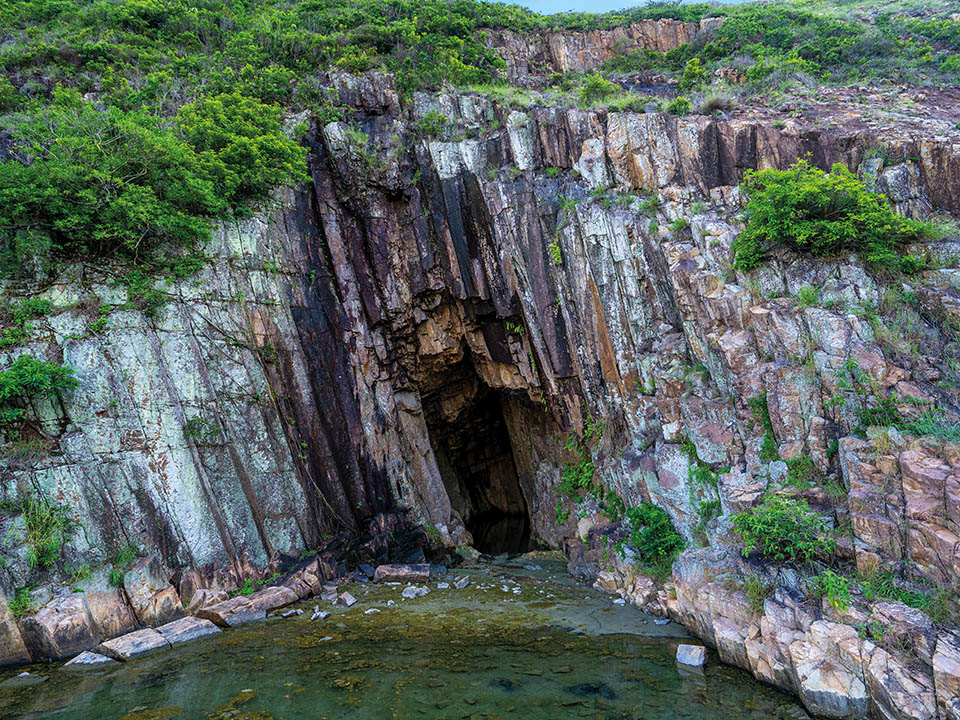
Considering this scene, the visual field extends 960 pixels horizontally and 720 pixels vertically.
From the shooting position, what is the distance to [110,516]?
12547 mm

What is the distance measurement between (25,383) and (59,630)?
567 centimetres

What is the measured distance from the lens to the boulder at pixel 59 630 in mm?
10852

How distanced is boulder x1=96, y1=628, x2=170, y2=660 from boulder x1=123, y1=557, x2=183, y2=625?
2.09 feet

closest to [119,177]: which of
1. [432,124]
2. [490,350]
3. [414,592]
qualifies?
[432,124]

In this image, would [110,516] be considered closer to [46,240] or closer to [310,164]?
[46,240]

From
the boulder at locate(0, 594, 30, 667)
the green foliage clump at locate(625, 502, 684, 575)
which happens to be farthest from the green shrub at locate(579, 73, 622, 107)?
the boulder at locate(0, 594, 30, 667)

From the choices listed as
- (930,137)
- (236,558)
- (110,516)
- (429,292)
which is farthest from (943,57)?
(110,516)

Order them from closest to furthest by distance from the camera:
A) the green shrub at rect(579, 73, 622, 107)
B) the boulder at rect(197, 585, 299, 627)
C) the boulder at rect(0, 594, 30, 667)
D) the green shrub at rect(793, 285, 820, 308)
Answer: the boulder at rect(0, 594, 30, 667) → the green shrub at rect(793, 285, 820, 308) → the boulder at rect(197, 585, 299, 627) → the green shrub at rect(579, 73, 622, 107)

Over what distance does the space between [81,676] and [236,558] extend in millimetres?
4197

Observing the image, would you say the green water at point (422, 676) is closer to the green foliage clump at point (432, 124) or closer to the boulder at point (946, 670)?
the boulder at point (946, 670)

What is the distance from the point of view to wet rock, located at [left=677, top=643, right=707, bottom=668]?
9.40m

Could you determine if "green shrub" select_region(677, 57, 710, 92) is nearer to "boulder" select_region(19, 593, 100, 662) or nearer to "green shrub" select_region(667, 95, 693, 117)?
"green shrub" select_region(667, 95, 693, 117)

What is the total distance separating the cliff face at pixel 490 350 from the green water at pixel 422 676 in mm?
1364

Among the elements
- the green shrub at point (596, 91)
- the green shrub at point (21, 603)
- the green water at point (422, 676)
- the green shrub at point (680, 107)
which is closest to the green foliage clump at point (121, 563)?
the green shrub at point (21, 603)
